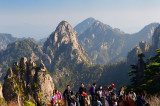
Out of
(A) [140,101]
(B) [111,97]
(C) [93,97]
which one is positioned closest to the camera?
(A) [140,101]

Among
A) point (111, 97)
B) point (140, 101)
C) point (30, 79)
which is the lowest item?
point (140, 101)

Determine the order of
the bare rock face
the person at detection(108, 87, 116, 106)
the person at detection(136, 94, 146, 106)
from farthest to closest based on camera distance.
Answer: the bare rock face → the person at detection(108, 87, 116, 106) → the person at detection(136, 94, 146, 106)

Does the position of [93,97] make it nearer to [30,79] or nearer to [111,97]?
[111,97]

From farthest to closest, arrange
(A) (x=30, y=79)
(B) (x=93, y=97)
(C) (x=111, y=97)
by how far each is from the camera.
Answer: (A) (x=30, y=79), (B) (x=93, y=97), (C) (x=111, y=97)

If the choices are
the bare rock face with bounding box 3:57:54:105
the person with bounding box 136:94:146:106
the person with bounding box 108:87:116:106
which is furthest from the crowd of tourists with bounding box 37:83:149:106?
the bare rock face with bounding box 3:57:54:105

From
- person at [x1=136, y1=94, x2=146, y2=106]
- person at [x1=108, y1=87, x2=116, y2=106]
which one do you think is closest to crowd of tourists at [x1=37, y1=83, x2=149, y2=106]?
person at [x1=108, y1=87, x2=116, y2=106]

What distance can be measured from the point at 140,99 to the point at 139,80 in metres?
28.2

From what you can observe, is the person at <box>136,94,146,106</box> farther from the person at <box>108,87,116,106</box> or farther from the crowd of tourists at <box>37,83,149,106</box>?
the person at <box>108,87,116,106</box>

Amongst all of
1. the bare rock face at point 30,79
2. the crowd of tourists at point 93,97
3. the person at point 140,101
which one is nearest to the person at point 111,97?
the crowd of tourists at point 93,97

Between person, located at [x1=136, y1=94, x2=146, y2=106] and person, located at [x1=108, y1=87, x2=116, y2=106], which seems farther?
person, located at [x1=108, y1=87, x2=116, y2=106]

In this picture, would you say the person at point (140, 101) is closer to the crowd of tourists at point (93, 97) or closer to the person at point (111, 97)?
the crowd of tourists at point (93, 97)

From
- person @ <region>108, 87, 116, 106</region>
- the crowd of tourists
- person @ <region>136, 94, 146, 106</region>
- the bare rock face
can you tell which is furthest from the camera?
the bare rock face

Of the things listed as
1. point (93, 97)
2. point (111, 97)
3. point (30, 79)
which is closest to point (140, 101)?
point (111, 97)

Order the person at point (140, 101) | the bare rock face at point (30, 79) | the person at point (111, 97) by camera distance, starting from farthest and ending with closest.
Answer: the bare rock face at point (30, 79) → the person at point (111, 97) → the person at point (140, 101)
